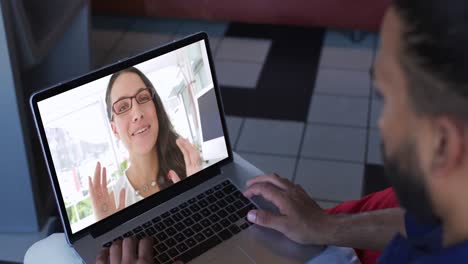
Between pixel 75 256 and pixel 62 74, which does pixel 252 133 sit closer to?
pixel 62 74

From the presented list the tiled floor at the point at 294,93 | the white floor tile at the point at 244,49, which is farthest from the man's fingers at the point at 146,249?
the white floor tile at the point at 244,49

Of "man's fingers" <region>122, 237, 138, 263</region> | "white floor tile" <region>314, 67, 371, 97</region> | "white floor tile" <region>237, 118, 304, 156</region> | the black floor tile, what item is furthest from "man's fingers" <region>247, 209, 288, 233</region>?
"white floor tile" <region>314, 67, 371, 97</region>

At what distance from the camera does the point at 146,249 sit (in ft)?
3.52

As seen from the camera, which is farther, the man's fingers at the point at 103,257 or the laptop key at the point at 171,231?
the laptop key at the point at 171,231

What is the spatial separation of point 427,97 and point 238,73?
237 cm

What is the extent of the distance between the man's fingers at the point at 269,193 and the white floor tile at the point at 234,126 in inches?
53.5

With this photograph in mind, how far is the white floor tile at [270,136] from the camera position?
2512 mm

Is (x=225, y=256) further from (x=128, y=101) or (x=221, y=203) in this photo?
(x=128, y=101)

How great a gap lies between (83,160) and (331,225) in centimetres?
45

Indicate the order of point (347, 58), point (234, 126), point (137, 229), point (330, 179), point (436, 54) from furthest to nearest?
point (347, 58) < point (234, 126) < point (330, 179) < point (137, 229) < point (436, 54)

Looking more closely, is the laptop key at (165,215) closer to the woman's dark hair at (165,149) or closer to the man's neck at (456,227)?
the woman's dark hair at (165,149)

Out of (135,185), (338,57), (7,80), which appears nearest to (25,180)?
(7,80)

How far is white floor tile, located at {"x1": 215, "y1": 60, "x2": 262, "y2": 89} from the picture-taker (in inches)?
115

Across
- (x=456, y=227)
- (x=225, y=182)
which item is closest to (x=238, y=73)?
(x=225, y=182)
